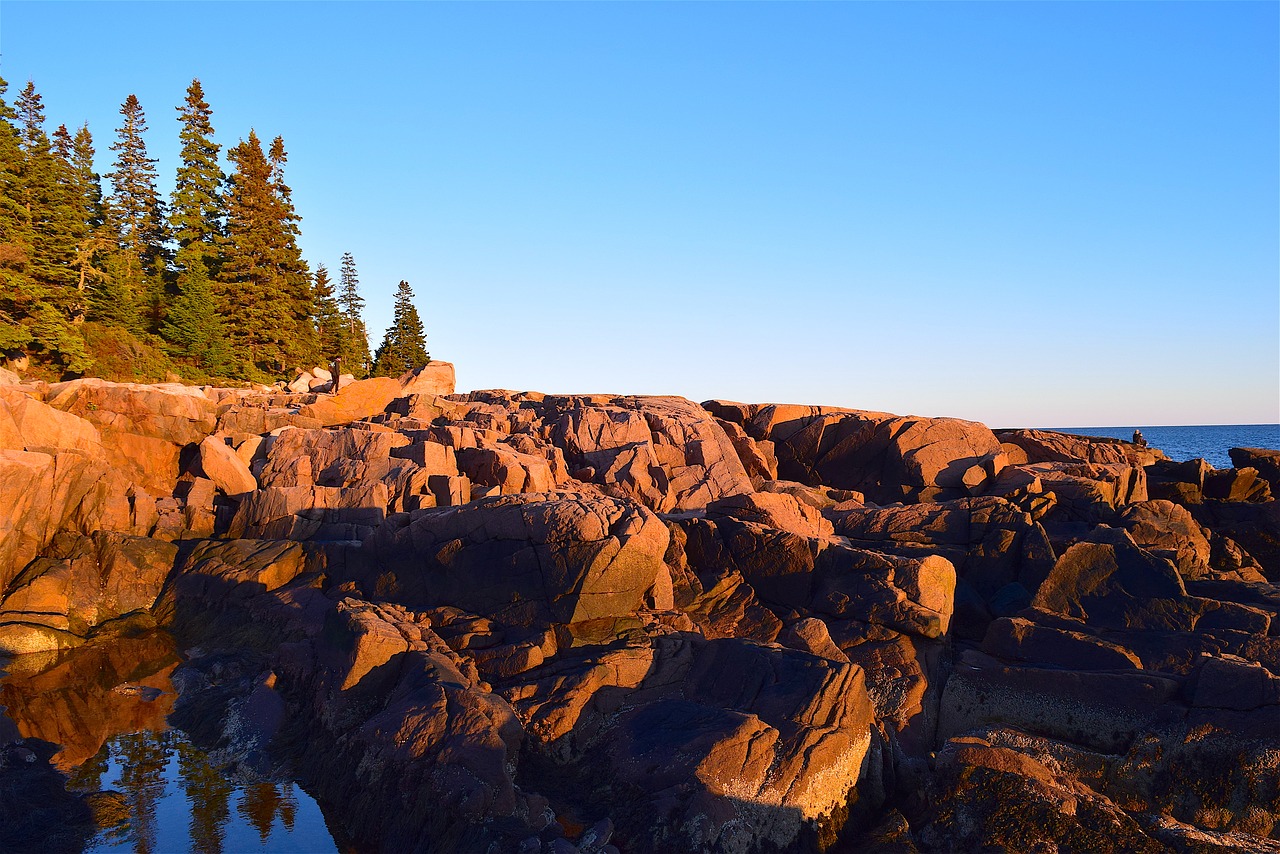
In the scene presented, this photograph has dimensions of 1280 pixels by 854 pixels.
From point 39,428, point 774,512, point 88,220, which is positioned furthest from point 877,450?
point 88,220

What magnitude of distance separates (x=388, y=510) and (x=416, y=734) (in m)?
13.6

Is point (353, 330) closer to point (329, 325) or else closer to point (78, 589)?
point (329, 325)

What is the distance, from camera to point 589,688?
44.2ft

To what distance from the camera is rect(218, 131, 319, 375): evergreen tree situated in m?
50.8

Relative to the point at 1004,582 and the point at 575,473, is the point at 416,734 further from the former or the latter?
the point at 575,473

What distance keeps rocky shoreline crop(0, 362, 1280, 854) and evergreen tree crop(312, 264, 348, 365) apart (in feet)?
122

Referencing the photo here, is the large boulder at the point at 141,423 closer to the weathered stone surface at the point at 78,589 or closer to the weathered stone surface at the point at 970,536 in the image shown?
the weathered stone surface at the point at 78,589

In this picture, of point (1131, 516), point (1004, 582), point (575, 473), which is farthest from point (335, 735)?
point (1131, 516)

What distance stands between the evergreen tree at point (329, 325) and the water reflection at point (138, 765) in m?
50.2

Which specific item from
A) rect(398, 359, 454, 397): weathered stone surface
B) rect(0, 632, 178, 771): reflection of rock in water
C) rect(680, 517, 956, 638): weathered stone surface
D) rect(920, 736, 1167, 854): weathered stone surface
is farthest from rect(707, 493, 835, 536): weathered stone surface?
rect(398, 359, 454, 397): weathered stone surface

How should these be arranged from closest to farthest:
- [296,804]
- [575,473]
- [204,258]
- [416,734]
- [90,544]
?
1. [416,734]
2. [296,804]
3. [90,544]
4. [575,473]
5. [204,258]

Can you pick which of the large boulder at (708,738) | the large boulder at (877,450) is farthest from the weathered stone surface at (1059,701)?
the large boulder at (877,450)

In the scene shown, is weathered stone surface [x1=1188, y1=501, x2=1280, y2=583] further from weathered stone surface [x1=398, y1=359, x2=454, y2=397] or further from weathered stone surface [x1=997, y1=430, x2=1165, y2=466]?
weathered stone surface [x1=398, y1=359, x2=454, y2=397]

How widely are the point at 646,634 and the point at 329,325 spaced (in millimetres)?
60620
